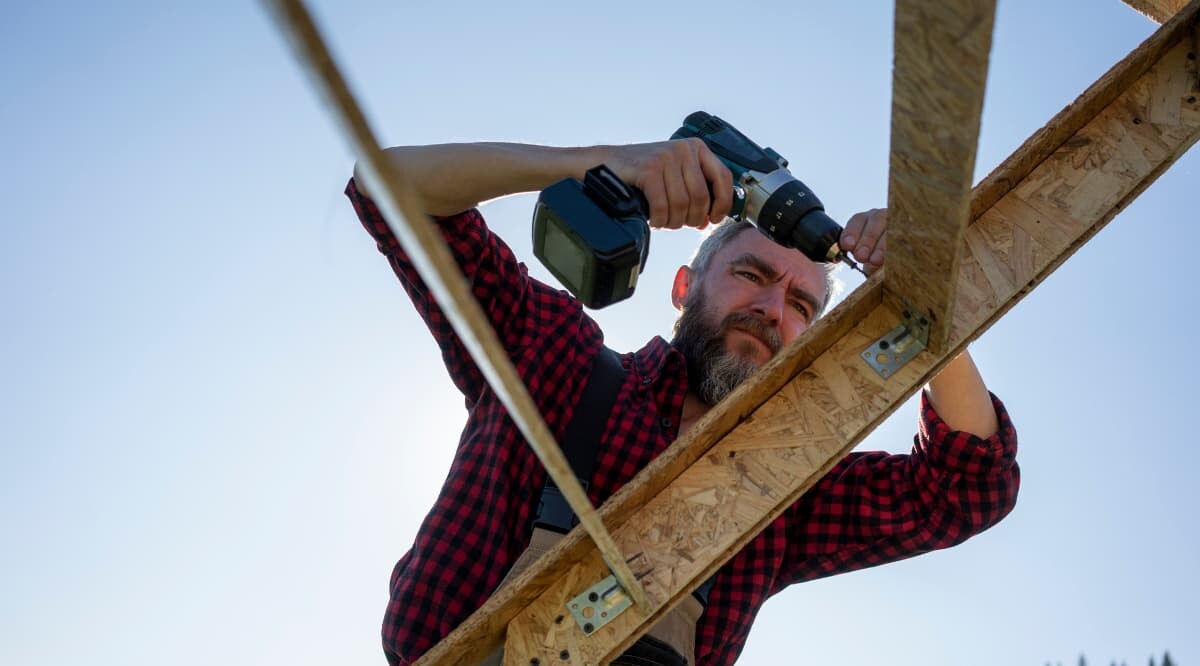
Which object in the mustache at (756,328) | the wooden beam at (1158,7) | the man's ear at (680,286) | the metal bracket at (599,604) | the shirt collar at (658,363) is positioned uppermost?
the man's ear at (680,286)

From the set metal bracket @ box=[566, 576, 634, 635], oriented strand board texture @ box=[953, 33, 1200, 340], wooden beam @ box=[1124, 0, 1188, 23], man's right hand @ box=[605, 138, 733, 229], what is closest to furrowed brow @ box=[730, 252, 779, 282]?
wooden beam @ box=[1124, 0, 1188, 23]

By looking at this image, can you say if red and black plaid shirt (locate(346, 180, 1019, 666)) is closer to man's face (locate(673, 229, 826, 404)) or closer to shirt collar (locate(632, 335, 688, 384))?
shirt collar (locate(632, 335, 688, 384))

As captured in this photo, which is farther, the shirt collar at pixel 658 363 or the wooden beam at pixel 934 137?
the shirt collar at pixel 658 363

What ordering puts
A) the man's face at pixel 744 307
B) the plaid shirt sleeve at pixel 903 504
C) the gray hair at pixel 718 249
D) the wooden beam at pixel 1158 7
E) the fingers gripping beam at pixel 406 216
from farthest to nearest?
the gray hair at pixel 718 249 → the man's face at pixel 744 307 → the plaid shirt sleeve at pixel 903 504 → the wooden beam at pixel 1158 7 → the fingers gripping beam at pixel 406 216

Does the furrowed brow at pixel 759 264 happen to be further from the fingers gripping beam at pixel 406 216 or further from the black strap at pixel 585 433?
the fingers gripping beam at pixel 406 216

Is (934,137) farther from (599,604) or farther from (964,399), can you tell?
(964,399)

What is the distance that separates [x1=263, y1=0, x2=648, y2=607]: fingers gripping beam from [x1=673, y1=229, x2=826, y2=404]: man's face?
193cm

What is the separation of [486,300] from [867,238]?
2.87 feet

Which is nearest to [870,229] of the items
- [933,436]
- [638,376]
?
[933,436]

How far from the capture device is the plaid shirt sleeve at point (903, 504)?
7.93 ft

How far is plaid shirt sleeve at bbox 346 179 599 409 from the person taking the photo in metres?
2.31

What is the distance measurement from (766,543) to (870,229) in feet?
2.78

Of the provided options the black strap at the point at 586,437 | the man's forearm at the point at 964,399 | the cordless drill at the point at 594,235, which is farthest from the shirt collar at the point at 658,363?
the cordless drill at the point at 594,235

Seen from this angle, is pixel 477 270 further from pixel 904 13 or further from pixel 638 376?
pixel 904 13
